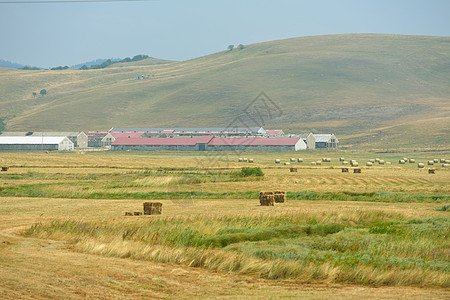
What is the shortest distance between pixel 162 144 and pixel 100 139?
29918mm

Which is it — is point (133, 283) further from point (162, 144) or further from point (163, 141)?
point (163, 141)

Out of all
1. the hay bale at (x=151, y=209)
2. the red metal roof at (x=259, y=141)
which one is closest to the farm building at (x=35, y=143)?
the red metal roof at (x=259, y=141)

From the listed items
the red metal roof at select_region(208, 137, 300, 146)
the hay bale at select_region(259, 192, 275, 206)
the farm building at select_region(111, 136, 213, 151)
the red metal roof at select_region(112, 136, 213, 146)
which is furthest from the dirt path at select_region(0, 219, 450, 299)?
the red metal roof at select_region(112, 136, 213, 146)

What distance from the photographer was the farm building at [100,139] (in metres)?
169

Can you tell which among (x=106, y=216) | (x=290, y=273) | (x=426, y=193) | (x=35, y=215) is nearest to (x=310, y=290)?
(x=290, y=273)

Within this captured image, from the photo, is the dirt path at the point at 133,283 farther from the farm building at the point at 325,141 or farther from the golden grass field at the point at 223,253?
the farm building at the point at 325,141

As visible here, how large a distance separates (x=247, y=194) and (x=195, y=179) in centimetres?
1131

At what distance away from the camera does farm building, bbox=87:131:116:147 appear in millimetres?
168625

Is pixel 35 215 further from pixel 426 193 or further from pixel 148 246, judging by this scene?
pixel 426 193

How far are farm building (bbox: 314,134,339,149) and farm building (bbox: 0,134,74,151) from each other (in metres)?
66.1

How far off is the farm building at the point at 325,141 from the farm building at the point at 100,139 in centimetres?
5777

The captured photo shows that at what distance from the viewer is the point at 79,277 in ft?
54.4

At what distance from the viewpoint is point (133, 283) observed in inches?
640

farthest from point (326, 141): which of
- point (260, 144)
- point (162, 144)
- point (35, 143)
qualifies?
point (35, 143)
